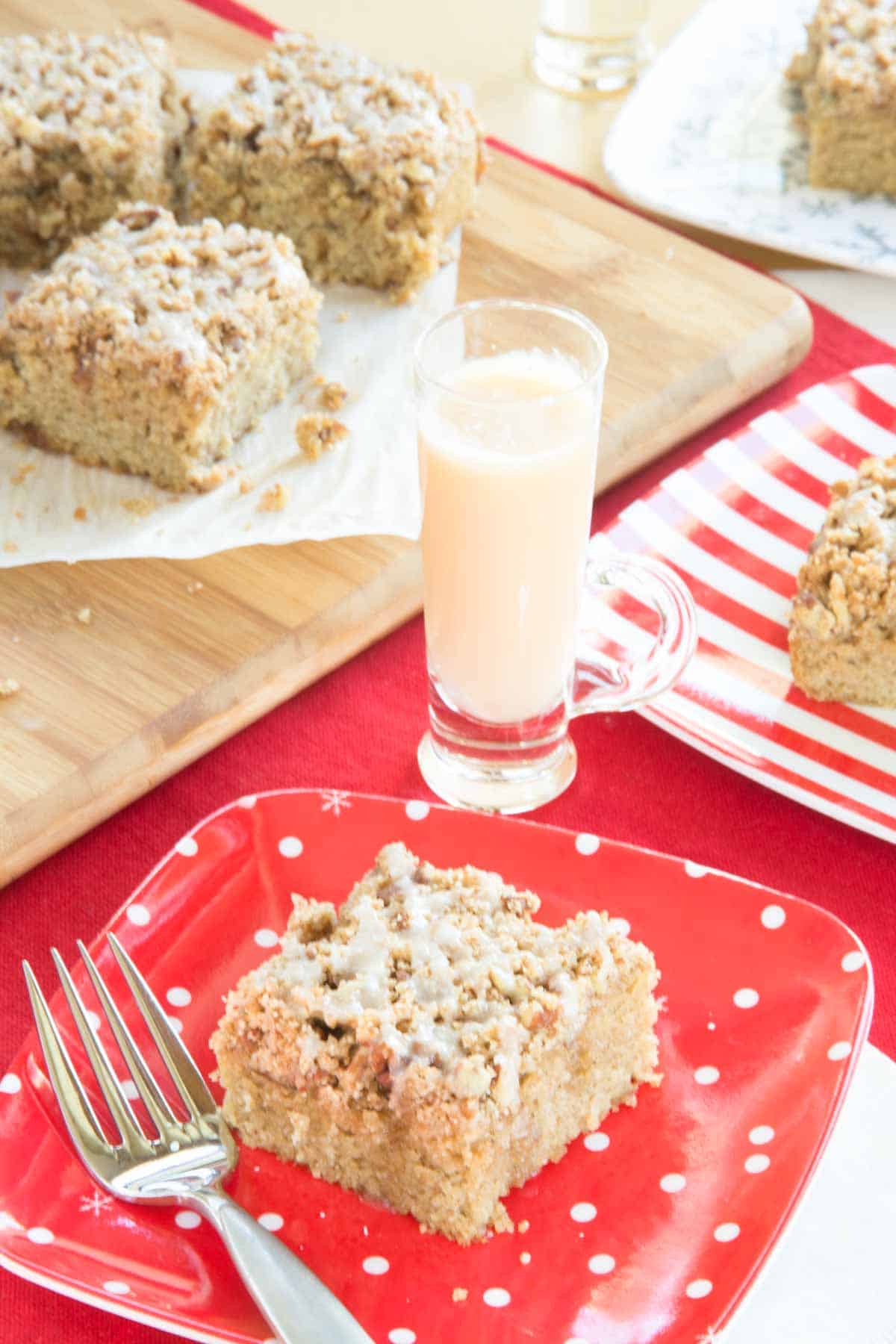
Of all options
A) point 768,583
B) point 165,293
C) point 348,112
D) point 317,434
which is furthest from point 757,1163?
point 348,112

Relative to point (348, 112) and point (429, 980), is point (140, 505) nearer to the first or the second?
point (348, 112)

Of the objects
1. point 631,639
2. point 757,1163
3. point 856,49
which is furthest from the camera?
point 856,49

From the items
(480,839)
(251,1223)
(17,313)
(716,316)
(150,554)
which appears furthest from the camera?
(716,316)

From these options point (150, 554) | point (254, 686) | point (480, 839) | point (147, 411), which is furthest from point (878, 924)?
point (147, 411)

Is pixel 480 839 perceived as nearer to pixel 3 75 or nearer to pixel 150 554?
pixel 150 554

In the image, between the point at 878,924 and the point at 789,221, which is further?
the point at 789,221

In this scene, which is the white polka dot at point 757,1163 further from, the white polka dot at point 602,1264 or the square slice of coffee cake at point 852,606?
the square slice of coffee cake at point 852,606

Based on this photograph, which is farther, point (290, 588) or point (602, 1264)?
point (290, 588)

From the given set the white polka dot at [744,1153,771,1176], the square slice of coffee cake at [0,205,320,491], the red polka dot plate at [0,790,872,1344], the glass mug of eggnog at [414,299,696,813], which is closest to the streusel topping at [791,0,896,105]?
the square slice of coffee cake at [0,205,320,491]

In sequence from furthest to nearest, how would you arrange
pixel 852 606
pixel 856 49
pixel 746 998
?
pixel 856 49 → pixel 852 606 → pixel 746 998
